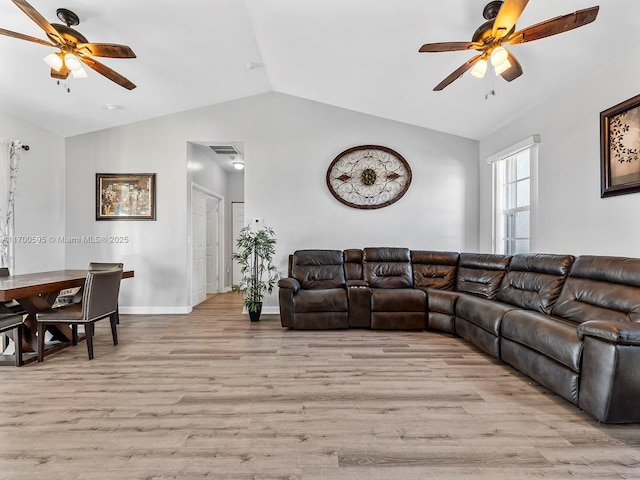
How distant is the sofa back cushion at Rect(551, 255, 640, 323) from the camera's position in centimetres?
236

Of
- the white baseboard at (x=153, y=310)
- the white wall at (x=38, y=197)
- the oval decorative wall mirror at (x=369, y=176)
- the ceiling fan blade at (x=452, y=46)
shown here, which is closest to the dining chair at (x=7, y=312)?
the white wall at (x=38, y=197)

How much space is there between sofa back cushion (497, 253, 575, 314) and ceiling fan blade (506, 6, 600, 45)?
1.90 m

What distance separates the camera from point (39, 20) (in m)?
2.31

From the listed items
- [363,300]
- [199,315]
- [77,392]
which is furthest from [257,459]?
[199,315]

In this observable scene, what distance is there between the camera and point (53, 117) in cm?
439

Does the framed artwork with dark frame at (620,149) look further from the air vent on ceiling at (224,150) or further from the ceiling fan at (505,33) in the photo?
the air vent on ceiling at (224,150)

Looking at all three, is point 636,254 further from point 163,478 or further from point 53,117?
point 53,117

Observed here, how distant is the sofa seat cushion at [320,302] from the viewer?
13.2 feet

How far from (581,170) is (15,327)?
5390mm

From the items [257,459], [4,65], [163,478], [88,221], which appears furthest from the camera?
[88,221]

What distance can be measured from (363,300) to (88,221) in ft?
14.1

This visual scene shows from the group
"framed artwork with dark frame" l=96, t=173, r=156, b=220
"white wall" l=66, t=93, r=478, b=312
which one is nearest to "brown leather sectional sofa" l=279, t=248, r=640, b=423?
"white wall" l=66, t=93, r=478, b=312

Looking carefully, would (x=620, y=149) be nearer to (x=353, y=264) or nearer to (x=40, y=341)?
(x=353, y=264)

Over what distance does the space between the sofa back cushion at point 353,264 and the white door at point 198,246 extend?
256cm
